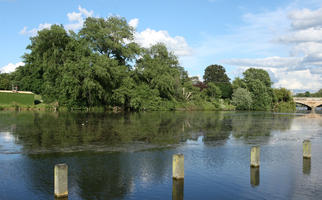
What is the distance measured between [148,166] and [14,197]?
239 inches

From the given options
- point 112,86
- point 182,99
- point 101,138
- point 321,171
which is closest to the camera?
point 321,171

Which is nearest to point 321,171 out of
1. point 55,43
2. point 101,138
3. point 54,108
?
point 101,138

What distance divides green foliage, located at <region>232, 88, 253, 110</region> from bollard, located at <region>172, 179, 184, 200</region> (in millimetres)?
86995

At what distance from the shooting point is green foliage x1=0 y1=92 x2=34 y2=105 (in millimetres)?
64312

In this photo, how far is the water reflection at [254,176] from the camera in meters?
12.5

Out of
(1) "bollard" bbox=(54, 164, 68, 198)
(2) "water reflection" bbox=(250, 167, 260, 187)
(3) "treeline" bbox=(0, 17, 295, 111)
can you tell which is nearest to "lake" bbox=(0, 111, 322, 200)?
(2) "water reflection" bbox=(250, 167, 260, 187)

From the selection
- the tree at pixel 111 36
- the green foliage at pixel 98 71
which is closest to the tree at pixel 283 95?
the green foliage at pixel 98 71

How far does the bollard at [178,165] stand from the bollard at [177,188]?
0.16 m

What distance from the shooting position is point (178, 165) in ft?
39.3

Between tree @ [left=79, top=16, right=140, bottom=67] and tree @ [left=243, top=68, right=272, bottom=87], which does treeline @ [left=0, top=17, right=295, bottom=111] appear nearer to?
tree @ [left=79, top=16, right=140, bottom=67]

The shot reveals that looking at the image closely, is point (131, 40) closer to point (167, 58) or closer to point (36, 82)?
point (167, 58)

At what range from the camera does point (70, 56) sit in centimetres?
6656

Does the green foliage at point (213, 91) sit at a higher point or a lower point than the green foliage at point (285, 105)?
higher

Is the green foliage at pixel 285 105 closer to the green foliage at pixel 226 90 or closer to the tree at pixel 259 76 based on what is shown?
the tree at pixel 259 76
